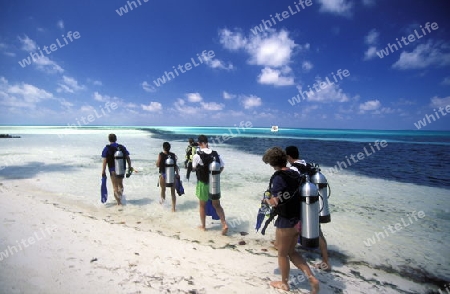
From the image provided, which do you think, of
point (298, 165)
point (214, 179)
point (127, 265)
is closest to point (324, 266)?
point (298, 165)

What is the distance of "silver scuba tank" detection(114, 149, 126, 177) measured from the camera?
7.77m

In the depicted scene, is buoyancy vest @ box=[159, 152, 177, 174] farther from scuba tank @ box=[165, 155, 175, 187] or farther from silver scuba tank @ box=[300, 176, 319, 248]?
silver scuba tank @ box=[300, 176, 319, 248]

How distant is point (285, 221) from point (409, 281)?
3.56 metres

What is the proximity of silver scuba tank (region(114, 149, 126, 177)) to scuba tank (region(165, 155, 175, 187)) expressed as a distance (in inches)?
65.0

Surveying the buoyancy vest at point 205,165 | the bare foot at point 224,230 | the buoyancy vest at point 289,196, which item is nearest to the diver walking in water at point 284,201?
the buoyancy vest at point 289,196

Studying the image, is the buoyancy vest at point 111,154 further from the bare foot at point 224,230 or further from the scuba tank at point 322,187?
the scuba tank at point 322,187

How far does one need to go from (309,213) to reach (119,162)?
6.48 meters

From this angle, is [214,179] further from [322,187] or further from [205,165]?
[322,187]

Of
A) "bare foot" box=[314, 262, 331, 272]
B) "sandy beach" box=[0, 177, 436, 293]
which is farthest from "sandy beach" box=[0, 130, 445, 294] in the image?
"bare foot" box=[314, 262, 331, 272]

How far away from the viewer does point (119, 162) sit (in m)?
7.82

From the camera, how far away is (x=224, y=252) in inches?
207

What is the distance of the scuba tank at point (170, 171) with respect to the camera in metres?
7.40

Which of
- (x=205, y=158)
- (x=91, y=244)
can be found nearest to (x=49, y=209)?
(x=91, y=244)

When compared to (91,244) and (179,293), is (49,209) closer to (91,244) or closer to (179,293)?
(91,244)
